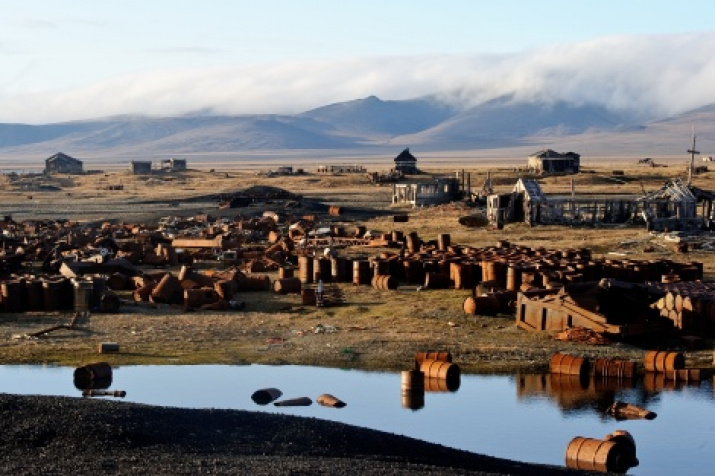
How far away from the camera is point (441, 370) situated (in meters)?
18.5

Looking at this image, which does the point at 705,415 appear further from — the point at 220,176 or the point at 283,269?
the point at 220,176

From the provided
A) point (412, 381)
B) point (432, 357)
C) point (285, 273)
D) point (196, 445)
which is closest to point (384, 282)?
point (285, 273)

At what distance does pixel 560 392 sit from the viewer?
1784 cm

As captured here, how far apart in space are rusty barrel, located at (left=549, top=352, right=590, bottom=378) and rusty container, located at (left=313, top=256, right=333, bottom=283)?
10.3 m

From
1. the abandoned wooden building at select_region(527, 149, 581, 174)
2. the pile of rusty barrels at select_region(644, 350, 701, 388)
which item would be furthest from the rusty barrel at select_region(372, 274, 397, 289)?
the abandoned wooden building at select_region(527, 149, 581, 174)

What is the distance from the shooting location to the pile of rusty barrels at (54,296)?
79.0ft

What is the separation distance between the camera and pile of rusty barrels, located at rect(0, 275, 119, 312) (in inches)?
949

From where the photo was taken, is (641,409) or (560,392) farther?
(560,392)

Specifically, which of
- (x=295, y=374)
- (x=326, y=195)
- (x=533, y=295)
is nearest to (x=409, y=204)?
(x=326, y=195)

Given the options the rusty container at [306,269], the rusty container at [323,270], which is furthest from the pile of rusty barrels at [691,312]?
the rusty container at [306,269]

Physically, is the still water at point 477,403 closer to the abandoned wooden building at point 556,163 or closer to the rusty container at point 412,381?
the rusty container at point 412,381

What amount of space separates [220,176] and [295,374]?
2980 inches

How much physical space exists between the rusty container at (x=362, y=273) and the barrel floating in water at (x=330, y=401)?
35.9 feet

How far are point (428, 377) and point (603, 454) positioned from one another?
489 centimetres
